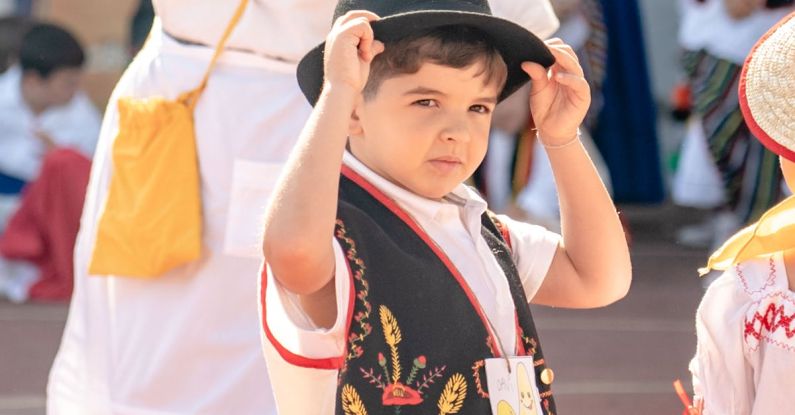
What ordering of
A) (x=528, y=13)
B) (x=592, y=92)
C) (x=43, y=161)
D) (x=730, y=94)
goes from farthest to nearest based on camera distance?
(x=592, y=92) → (x=43, y=161) → (x=730, y=94) → (x=528, y=13)

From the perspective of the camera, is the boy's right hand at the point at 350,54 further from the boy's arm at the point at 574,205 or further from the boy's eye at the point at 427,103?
the boy's arm at the point at 574,205

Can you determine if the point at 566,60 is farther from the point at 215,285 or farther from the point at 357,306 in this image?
the point at 215,285

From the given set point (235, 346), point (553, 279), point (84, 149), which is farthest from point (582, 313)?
point (553, 279)

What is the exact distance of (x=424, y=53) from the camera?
9.00 feet

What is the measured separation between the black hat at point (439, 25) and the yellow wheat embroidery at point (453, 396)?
1.76 ft

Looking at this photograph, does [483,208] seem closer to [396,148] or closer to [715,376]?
[396,148]

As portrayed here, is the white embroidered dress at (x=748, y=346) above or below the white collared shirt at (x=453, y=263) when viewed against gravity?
below

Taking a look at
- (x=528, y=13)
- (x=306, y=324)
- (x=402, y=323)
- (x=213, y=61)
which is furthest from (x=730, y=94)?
(x=306, y=324)

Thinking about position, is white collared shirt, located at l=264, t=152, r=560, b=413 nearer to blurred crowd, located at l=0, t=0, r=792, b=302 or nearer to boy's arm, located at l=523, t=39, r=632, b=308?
boy's arm, located at l=523, t=39, r=632, b=308

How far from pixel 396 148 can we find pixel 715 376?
0.70 m

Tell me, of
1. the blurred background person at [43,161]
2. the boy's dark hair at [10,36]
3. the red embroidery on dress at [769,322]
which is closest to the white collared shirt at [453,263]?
the red embroidery on dress at [769,322]

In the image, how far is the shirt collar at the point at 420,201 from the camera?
2.75m

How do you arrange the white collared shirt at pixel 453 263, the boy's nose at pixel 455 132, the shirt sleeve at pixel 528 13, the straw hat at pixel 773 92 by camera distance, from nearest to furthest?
the white collared shirt at pixel 453 263 → the boy's nose at pixel 455 132 → the straw hat at pixel 773 92 → the shirt sleeve at pixel 528 13

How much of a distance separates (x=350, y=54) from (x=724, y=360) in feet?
2.91
